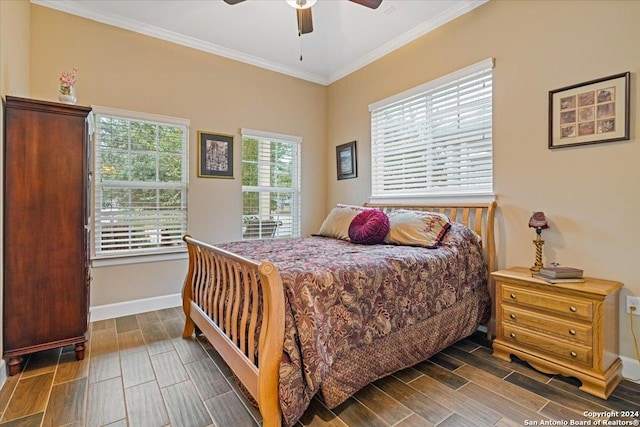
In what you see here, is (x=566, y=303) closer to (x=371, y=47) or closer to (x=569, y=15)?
(x=569, y=15)

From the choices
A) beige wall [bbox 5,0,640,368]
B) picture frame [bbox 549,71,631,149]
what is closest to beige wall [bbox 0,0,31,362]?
beige wall [bbox 5,0,640,368]

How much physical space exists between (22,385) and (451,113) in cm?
395

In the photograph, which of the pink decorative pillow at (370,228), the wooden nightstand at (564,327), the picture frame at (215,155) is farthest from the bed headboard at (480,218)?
the picture frame at (215,155)

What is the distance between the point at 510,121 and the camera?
2652mm

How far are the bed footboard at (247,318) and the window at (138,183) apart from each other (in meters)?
1.33

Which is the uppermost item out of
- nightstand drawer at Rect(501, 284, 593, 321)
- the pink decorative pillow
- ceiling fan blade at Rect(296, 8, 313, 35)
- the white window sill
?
ceiling fan blade at Rect(296, 8, 313, 35)

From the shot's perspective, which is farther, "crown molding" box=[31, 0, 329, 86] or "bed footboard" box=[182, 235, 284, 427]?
"crown molding" box=[31, 0, 329, 86]

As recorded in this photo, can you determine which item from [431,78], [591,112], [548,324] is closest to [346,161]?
[431,78]

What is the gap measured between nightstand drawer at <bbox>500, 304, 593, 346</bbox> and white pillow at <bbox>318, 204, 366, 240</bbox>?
1.48 metres

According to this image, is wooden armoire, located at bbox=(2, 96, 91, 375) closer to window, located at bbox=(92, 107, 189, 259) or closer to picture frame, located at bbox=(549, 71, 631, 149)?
window, located at bbox=(92, 107, 189, 259)

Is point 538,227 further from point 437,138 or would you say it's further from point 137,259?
point 137,259

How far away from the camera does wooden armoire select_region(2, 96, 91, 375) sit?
2.09 metres

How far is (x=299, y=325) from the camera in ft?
4.95

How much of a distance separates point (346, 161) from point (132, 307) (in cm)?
310
